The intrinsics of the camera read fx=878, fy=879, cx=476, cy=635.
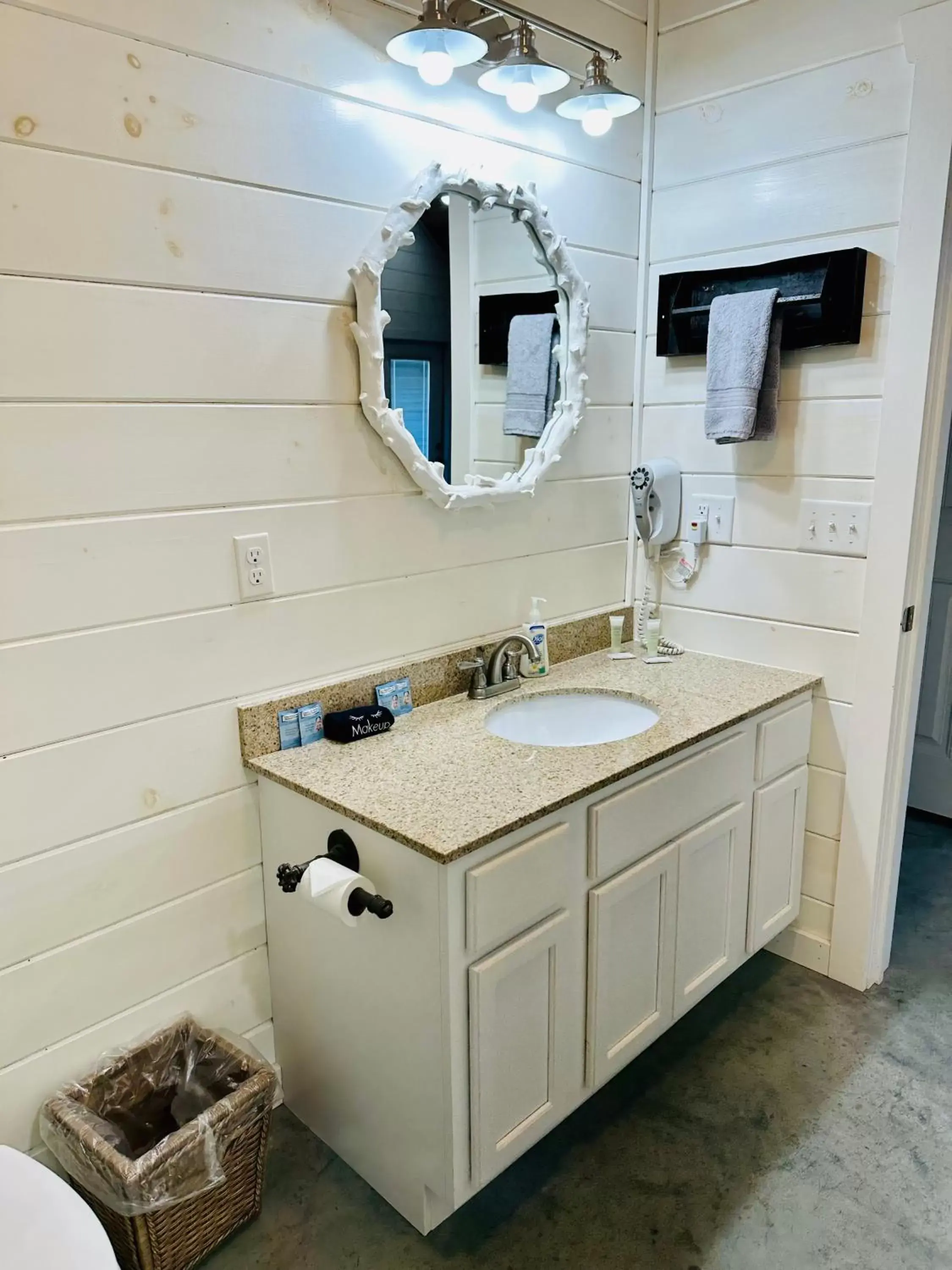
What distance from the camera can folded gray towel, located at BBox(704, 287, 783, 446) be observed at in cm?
201

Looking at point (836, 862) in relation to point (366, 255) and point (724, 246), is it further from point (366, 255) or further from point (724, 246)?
point (366, 255)

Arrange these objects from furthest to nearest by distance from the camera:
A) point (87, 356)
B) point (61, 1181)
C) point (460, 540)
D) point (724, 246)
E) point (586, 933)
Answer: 1. point (724, 246)
2. point (460, 540)
3. point (586, 933)
4. point (87, 356)
5. point (61, 1181)

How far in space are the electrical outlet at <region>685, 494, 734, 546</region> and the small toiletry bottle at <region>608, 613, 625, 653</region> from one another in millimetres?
316

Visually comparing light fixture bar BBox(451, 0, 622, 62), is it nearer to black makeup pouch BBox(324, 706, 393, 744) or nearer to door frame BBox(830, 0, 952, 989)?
door frame BBox(830, 0, 952, 989)

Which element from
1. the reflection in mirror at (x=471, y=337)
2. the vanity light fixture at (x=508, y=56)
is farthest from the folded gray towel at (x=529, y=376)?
the vanity light fixture at (x=508, y=56)

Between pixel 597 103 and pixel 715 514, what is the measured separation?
99 cm

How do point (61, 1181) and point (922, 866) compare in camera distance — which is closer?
point (61, 1181)

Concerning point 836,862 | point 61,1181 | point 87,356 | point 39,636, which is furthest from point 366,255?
point 836,862

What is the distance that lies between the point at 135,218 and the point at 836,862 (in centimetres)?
209

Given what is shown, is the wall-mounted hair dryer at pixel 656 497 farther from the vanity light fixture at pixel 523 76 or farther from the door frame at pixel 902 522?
the vanity light fixture at pixel 523 76

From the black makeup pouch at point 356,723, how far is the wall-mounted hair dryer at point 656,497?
92 centimetres

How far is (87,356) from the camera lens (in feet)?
4.54

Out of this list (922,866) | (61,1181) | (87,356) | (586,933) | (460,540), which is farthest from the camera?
(922,866)

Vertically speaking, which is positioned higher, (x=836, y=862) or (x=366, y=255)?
(x=366, y=255)
